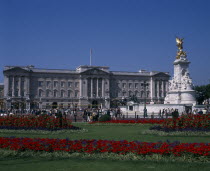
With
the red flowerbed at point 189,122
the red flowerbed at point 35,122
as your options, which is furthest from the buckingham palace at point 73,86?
the red flowerbed at point 189,122

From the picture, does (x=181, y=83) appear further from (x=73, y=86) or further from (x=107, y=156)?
(x=73, y=86)

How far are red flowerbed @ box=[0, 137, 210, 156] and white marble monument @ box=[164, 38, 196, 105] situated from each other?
3099 cm

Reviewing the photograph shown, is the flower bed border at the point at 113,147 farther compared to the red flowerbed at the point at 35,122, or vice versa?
the red flowerbed at the point at 35,122

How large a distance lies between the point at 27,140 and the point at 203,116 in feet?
33.6

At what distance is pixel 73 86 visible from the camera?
290 ft

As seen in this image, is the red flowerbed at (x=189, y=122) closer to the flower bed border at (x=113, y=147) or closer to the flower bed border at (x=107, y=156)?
the flower bed border at (x=113, y=147)

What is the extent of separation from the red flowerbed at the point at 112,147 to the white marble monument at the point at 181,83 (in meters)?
31.0

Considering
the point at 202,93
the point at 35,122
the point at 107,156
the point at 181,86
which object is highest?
the point at 202,93

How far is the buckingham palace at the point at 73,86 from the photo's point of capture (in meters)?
81.4

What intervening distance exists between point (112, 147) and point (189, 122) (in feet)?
26.2

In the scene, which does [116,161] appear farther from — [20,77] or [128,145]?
[20,77]

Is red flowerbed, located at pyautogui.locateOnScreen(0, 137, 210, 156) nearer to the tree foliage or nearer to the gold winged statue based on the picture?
the gold winged statue

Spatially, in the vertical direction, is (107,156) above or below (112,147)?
below

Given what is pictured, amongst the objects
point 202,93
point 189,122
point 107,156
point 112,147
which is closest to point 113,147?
point 112,147
